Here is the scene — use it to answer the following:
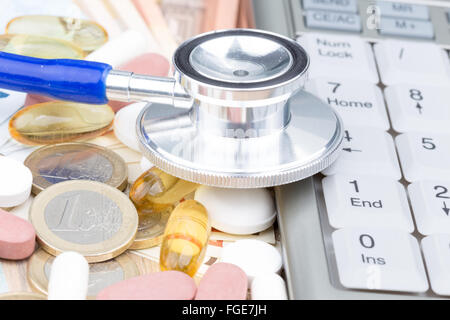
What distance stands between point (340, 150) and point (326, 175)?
2cm

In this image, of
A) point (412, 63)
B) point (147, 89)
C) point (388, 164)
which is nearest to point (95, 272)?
point (147, 89)

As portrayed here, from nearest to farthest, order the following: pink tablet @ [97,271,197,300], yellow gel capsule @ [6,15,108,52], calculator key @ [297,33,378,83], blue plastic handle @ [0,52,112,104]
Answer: pink tablet @ [97,271,197,300]
blue plastic handle @ [0,52,112,104]
calculator key @ [297,33,378,83]
yellow gel capsule @ [6,15,108,52]

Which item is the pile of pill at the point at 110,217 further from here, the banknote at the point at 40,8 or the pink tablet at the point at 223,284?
the banknote at the point at 40,8

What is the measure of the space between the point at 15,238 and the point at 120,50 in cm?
32

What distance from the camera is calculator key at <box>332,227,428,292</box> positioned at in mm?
462

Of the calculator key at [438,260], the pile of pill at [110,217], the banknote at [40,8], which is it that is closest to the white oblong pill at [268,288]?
the pile of pill at [110,217]

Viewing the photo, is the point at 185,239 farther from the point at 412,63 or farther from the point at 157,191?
the point at 412,63

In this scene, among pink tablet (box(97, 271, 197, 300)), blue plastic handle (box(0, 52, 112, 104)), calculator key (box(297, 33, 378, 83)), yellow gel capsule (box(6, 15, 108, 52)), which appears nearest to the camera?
pink tablet (box(97, 271, 197, 300))

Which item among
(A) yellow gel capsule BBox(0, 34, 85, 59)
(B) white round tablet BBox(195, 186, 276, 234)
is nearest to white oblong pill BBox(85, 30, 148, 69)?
(A) yellow gel capsule BBox(0, 34, 85, 59)

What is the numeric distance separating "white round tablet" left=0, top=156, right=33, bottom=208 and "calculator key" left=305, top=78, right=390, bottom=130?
0.92 feet

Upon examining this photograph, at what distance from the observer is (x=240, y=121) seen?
1.69 ft

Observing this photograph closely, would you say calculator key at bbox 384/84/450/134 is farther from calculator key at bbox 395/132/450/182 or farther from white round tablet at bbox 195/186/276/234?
white round tablet at bbox 195/186/276/234

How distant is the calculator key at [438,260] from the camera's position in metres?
0.47
